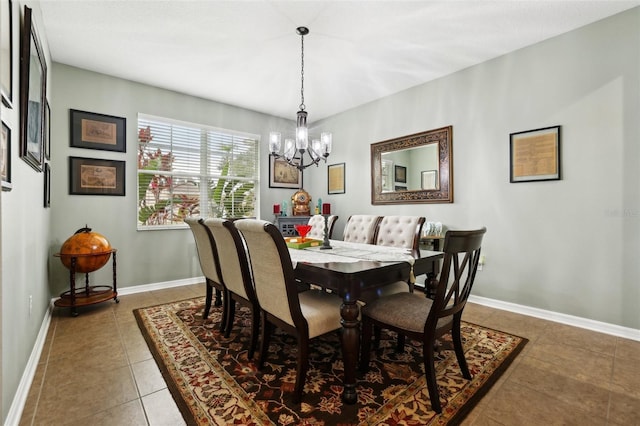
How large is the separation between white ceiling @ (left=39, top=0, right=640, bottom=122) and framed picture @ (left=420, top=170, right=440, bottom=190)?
1.17 m

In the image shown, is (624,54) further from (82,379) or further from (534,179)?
(82,379)

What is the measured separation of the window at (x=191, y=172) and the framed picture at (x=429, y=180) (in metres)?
2.64

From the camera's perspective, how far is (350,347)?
5.63 feet

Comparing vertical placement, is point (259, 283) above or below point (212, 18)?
below

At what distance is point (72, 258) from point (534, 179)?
466cm

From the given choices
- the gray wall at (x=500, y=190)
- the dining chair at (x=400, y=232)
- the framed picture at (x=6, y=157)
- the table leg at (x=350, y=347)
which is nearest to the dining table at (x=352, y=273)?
the table leg at (x=350, y=347)

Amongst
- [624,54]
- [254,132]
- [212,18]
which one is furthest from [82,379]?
[624,54]

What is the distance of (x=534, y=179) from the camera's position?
3.05 metres

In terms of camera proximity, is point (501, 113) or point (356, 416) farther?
point (501, 113)

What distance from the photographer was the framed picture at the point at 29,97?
184cm

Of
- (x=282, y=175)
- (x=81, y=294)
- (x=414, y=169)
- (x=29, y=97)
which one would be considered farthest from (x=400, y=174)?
(x=81, y=294)

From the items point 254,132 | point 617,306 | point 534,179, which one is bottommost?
point 617,306

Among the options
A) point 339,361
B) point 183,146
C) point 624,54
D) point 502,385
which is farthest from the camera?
point 183,146

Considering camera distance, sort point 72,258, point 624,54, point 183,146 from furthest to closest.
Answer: point 183,146, point 72,258, point 624,54
